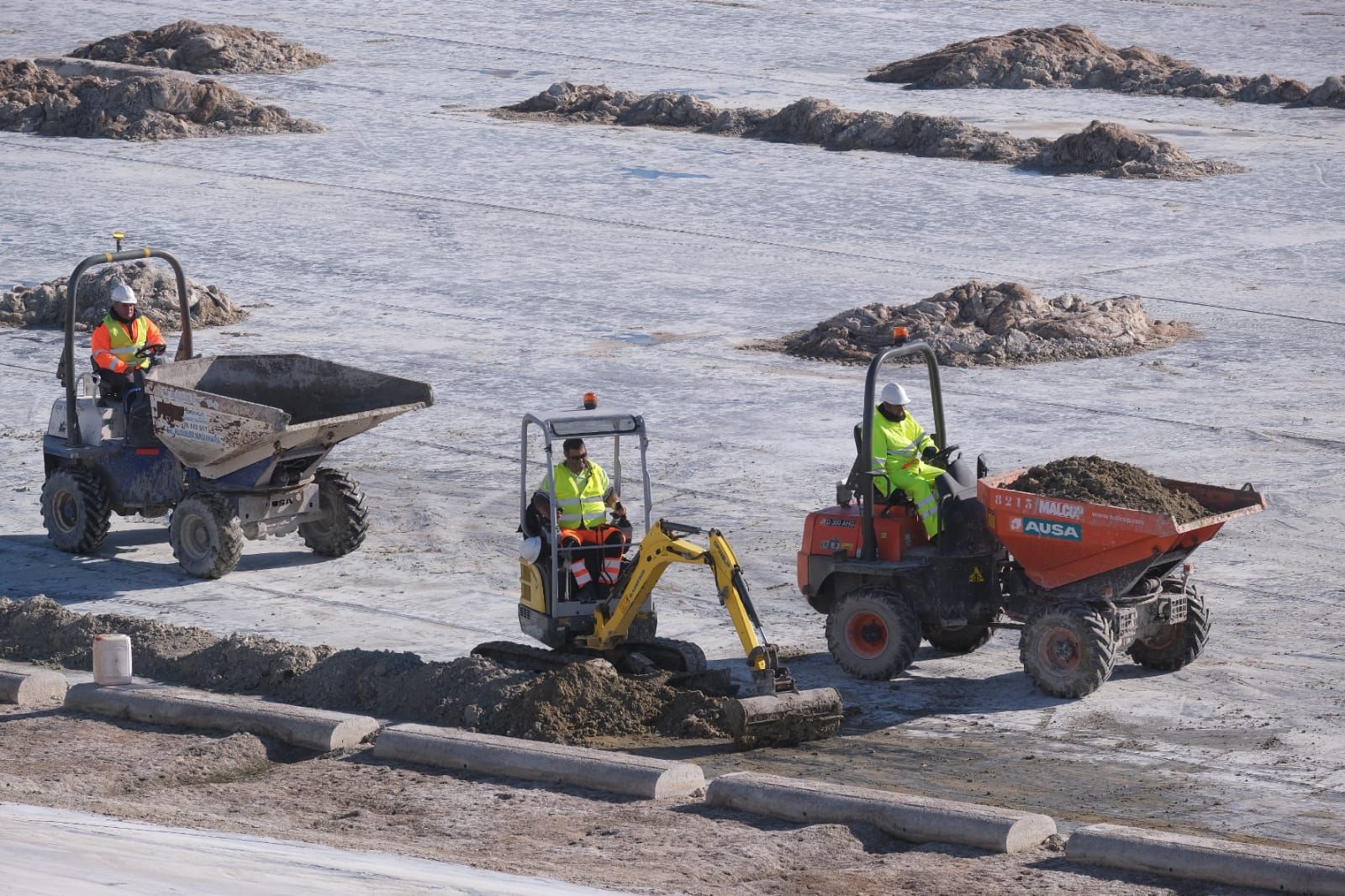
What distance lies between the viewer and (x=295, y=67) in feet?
147

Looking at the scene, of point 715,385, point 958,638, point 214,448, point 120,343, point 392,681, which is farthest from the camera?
point 715,385

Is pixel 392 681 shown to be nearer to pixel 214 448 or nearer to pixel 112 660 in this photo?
pixel 112 660

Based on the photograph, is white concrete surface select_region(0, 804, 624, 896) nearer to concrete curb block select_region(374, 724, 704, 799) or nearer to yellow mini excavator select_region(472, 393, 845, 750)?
concrete curb block select_region(374, 724, 704, 799)

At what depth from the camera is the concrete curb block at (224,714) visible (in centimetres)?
1198

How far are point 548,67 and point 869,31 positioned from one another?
930cm

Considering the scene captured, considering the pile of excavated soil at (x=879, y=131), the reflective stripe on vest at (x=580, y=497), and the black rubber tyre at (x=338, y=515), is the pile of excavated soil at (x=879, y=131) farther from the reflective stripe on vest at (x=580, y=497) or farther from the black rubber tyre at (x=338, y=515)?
the reflective stripe on vest at (x=580, y=497)

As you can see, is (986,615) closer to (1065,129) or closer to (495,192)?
(495,192)

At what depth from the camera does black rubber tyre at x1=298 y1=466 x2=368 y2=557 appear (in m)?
16.1

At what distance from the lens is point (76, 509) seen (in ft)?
53.0

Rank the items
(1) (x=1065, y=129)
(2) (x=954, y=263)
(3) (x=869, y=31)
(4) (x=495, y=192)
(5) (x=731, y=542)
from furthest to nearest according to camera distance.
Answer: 1. (3) (x=869, y=31)
2. (1) (x=1065, y=129)
3. (4) (x=495, y=192)
4. (2) (x=954, y=263)
5. (5) (x=731, y=542)

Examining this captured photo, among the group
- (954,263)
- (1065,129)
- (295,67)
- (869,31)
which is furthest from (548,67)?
(954,263)

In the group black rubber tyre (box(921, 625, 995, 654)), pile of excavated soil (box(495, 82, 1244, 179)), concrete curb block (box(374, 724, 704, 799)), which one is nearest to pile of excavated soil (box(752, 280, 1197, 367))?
black rubber tyre (box(921, 625, 995, 654))

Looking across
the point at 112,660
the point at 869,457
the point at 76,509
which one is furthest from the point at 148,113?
the point at 869,457

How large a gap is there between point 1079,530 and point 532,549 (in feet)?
11.3
